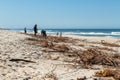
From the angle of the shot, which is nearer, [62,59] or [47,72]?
[47,72]

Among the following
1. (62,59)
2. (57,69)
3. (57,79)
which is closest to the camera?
(57,79)

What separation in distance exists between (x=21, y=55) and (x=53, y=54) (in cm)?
164

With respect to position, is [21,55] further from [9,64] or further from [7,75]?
[7,75]

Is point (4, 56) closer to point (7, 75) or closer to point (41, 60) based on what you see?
point (41, 60)

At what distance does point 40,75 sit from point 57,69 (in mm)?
1144

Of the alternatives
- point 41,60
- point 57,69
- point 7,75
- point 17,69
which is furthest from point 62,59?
point 7,75

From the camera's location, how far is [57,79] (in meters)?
7.92

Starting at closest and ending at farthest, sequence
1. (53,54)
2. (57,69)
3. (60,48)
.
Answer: (57,69) → (53,54) → (60,48)

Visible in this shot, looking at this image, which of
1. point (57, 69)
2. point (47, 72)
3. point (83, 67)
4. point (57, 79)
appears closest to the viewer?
point (57, 79)

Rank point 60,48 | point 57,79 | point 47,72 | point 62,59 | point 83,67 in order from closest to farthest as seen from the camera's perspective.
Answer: point 57,79 → point 47,72 → point 83,67 → point 62,59 → point 60,48

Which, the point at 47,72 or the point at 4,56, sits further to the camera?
the point at 4,56

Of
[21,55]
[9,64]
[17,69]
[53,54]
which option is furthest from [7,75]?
[53,54]

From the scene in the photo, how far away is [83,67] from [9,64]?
243cm

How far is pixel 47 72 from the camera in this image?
873 cm
